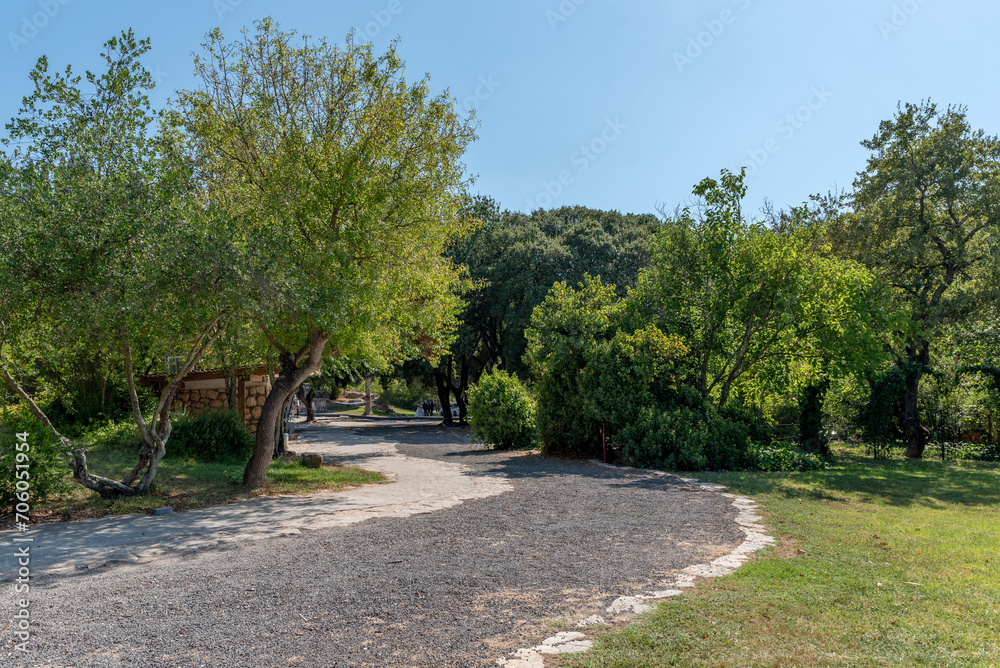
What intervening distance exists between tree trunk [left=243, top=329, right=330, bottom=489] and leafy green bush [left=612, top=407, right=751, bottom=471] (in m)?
6.70

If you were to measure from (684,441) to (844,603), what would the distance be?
340 inches

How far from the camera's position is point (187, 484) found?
10086mm

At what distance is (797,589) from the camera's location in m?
4.67

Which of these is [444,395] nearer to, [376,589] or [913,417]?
[913,417]

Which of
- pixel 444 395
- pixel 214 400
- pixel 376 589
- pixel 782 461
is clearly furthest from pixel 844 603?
pixel 444 395

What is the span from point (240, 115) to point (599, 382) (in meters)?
8.85

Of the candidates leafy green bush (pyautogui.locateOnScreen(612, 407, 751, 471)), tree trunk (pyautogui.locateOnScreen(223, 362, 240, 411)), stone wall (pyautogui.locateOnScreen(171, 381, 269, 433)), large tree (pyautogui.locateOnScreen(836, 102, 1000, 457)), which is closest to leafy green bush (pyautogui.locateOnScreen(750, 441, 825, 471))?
leafy green bush (pyautogui.locateOnScreen(612, 407, 751, 471))

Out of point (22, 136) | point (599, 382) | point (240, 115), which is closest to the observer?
point (22, 136)

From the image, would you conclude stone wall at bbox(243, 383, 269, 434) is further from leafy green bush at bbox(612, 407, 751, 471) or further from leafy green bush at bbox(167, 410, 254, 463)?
leafy green bush at bbox(612, 407, 751, 471)

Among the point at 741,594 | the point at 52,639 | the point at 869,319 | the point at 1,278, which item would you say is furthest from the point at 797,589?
the point at 869,319

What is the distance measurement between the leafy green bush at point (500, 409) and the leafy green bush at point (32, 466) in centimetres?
1070

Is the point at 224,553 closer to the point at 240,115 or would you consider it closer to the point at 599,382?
the point at 240,115

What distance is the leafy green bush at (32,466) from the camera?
24.2 feet

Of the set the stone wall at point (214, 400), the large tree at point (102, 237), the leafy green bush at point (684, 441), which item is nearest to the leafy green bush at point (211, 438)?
the stone wall at point (214, 400)
